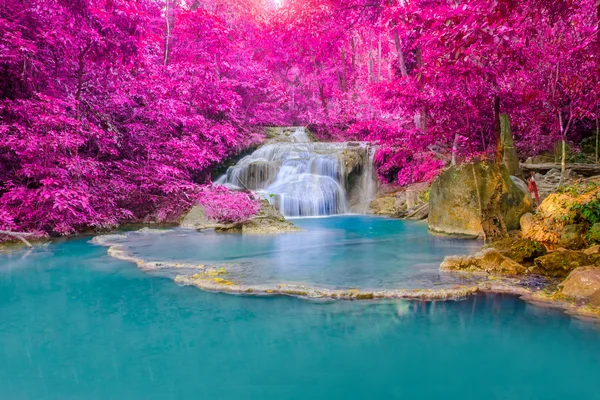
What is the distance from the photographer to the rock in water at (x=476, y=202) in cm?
762

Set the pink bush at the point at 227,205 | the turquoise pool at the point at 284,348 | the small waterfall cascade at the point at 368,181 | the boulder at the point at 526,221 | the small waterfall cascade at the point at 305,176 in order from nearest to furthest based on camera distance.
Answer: the turquoise pool at the point at 284,348 → the boulder at the point at 526,221 → the pink bush at the point at 227,205 → the small waterfall cascade at the point at 305,176 → the small waterfall cascade at the point at 368,181

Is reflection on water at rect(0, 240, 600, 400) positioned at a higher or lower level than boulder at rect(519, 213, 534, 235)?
lower

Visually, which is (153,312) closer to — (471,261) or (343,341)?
(343,341)

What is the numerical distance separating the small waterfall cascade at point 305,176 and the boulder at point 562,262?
956 centimetres

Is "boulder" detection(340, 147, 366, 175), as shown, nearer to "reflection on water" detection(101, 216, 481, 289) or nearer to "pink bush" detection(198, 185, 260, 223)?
"reflection on water" detection(101, 216, 481, 289)

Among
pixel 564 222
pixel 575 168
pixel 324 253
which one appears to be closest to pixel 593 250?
pixel 564 222

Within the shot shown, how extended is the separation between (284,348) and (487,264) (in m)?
3.37

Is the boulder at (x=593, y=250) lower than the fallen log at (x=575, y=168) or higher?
lower

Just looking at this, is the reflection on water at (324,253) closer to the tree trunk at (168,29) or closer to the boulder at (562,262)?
the boulder at (562,262)

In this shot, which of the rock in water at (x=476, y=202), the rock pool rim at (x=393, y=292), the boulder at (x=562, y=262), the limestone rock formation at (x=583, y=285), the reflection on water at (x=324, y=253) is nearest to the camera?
the limestone rock formation at (x=583, y=285)

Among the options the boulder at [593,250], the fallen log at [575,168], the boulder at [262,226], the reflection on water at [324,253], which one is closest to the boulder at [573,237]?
the boulder at [593,250]

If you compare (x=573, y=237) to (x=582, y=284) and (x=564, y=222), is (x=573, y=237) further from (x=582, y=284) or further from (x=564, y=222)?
(x=582, y=284)

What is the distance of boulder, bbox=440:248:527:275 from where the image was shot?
17.7 feet

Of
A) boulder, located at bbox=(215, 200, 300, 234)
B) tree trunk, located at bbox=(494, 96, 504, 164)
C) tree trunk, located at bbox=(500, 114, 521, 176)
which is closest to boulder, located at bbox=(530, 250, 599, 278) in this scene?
tree trunk, located at bbox=(494, 96, 504, 164)
